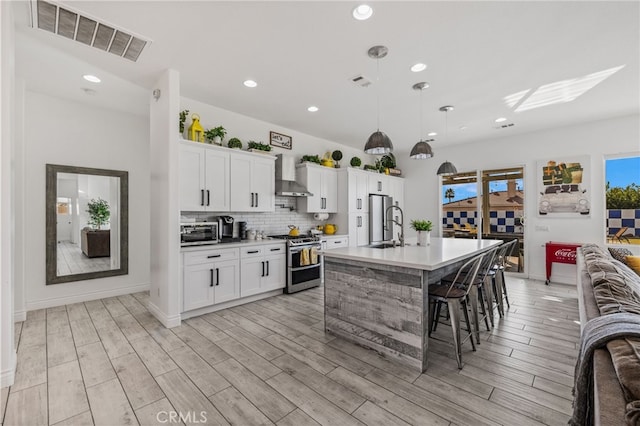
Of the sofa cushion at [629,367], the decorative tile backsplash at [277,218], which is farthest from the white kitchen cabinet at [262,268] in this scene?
the sofa cushion at [629,367]

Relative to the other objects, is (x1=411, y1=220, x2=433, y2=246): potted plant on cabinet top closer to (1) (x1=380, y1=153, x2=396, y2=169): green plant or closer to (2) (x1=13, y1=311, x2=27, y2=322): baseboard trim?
(1) (x1=380, y1=153, x2=396, y2=169): green plant

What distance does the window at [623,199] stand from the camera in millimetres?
4859

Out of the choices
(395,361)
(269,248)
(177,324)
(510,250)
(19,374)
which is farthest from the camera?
(510,250)

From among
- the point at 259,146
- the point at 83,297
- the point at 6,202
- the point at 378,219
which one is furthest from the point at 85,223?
the point at 378,219

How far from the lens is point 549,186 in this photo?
5.57 metres

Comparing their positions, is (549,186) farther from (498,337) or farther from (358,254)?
(358,254)

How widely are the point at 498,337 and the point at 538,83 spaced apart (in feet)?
10.3

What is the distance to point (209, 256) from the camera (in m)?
3.73

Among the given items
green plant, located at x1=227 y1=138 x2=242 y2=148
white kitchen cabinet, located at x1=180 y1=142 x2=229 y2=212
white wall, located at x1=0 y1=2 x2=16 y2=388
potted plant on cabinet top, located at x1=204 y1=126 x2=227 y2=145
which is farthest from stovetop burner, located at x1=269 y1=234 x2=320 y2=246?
white wall, located at x1=0 y1=2 x2=16 y2=388

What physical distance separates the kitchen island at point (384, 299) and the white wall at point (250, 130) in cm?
262

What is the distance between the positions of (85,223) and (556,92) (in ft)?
23.3

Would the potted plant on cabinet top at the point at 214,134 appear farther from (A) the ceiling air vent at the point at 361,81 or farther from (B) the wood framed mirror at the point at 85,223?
(A) the ceiling air vent at the point at 361,81

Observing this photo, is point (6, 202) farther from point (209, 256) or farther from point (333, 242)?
point (333, 242)

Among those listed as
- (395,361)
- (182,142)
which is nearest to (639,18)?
(395,361)
